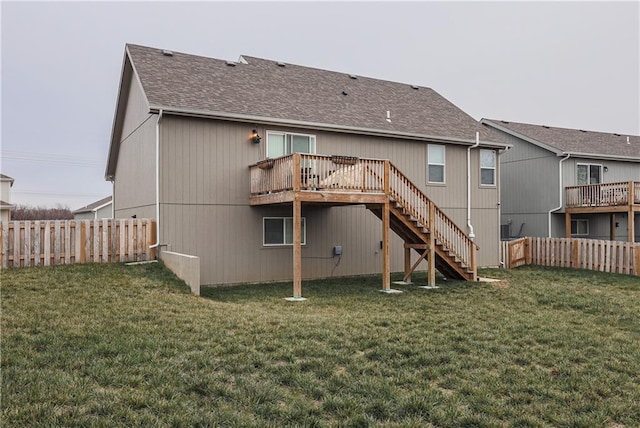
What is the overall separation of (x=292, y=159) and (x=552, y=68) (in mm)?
26807

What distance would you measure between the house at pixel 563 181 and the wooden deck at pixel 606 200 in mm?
35

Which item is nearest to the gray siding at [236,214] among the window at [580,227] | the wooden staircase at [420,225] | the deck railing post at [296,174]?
the wooden staircase at [420,225]

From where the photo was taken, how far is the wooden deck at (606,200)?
1769 cm

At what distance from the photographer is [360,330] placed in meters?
6.90

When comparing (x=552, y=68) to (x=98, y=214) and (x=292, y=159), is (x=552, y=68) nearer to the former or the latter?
(x=292, y=159)

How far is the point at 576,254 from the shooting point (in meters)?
15.9

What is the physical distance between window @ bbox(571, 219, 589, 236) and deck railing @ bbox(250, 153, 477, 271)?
1130 cm

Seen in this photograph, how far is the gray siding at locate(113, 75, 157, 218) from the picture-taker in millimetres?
12578

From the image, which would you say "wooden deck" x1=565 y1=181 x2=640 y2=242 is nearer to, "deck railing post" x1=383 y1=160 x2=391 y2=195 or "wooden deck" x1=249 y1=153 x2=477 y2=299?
"wooden deck" x1=249 y1=153 x2=477 y2=299

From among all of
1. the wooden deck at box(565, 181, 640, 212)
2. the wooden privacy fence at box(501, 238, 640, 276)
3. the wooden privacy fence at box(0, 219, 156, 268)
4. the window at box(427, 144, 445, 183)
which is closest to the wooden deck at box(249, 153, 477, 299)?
the window at box(427, 144, 445, 183)

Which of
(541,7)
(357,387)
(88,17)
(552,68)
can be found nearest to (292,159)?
(357,387)

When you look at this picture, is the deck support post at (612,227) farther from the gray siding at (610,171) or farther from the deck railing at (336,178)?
the deck railing at (336,178)

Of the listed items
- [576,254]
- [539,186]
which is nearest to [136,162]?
[576,254]

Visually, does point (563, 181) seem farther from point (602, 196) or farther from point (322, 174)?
point (322, 174)
